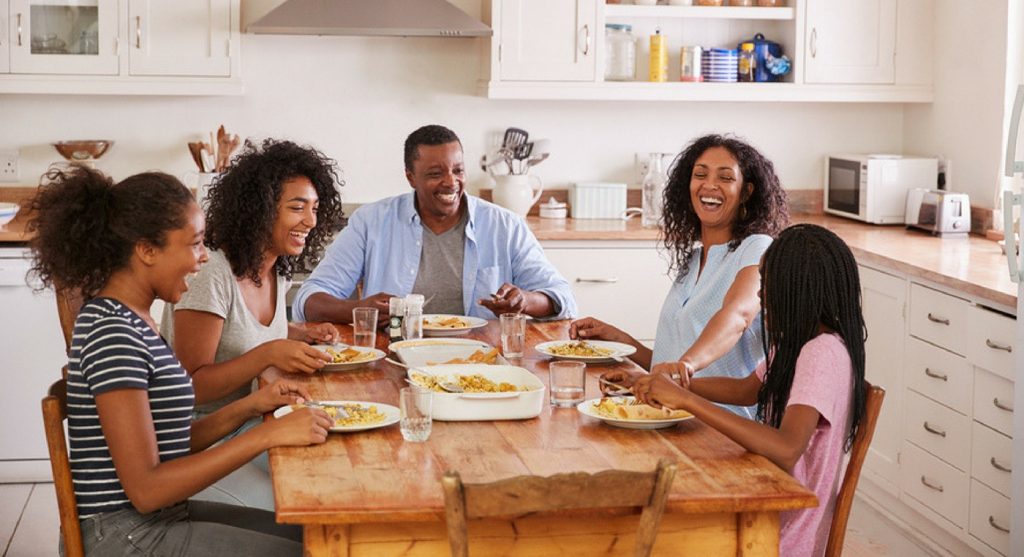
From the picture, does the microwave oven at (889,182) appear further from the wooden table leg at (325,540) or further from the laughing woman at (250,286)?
the wooden table leg at (325,540)

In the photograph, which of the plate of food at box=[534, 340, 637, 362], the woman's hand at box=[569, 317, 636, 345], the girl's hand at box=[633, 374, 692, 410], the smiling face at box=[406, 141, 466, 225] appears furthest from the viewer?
the smiling face at box=[406, 141, 466, 225]

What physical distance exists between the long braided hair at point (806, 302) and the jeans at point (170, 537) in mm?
932

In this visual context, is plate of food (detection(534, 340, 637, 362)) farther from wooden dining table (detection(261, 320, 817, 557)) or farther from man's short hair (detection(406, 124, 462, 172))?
man's short hair (detection(406, 124, 462, 172))

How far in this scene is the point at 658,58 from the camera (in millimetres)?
5207

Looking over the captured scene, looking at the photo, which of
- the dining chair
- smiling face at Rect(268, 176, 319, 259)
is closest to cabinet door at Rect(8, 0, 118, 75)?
smiling face at Rect(268, 176, 319, 259)

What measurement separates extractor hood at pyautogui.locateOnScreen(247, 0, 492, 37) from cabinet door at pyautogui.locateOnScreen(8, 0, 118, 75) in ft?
1.79

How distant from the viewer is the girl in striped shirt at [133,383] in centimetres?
211

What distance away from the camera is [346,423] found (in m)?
2.27

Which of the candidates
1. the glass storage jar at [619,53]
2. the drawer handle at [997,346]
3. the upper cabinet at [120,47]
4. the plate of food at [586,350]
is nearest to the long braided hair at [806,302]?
the plate of food at [586,350]

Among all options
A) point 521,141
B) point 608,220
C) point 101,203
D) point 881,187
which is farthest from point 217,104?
point 101,203

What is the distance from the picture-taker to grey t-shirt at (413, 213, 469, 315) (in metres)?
3.76

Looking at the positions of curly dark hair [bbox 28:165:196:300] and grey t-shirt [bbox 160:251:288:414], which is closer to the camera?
curly dark hair [bbox 28:165:196:300]

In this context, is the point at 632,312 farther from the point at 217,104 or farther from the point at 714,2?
the point at 217,104

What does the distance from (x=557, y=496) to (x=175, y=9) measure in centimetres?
355
